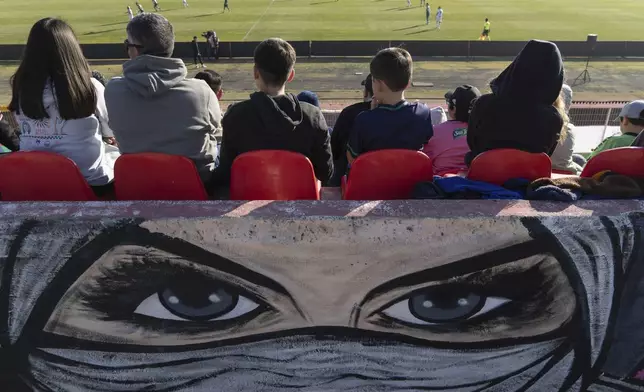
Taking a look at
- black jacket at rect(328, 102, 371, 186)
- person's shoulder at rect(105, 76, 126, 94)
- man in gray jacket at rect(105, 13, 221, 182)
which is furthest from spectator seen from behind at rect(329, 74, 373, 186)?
person's shoulder at rect(105, 76, 126, 94)

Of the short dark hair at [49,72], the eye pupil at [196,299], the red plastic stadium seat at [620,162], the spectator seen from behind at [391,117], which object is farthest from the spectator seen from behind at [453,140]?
the short dark hair at [49,72]

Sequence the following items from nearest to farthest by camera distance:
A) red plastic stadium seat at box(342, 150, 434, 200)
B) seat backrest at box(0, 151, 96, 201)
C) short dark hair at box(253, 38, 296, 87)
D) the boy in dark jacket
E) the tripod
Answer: seat backrest at box(0, 151, 96, 201) → red plastic stadium seat at box(342, 150, 434, 200) → short dark hair at box(253, 38, 296, 87) → the tripod → the boy in dark jacket

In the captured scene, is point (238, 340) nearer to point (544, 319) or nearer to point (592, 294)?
point (544, 319)

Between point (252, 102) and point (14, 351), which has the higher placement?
point (252, 102)

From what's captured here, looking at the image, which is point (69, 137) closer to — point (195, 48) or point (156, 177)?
point (156, 177)

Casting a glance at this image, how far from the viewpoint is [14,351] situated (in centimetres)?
241

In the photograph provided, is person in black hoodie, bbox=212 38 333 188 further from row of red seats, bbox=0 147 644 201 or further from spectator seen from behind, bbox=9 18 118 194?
spectator seen from behind, bbox=9 18 118 194

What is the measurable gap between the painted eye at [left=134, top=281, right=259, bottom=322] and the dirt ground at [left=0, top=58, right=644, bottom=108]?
54.2ft

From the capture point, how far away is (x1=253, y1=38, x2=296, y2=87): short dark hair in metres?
2.95

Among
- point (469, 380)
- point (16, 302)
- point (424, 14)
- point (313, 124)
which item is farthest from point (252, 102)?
point (424, 14)

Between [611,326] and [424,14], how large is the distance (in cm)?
3713

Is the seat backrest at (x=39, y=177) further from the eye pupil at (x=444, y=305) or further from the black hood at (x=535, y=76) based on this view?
the black hood at (x=535, y=76)

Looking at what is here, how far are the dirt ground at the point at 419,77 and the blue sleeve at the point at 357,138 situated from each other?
51.5ft

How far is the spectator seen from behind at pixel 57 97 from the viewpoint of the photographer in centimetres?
277
